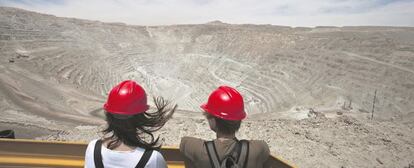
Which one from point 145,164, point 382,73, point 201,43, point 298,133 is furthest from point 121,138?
point 201,43

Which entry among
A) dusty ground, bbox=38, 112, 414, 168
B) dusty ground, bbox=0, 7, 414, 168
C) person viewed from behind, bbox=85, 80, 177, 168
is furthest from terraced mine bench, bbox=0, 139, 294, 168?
dusty ground, bbox=0, 7, 414, 168

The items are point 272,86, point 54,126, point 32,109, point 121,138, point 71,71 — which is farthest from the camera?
point 272,86

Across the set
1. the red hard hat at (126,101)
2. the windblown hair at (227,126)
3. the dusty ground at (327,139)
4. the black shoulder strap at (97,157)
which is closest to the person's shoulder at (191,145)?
the windblown hair at (227,126)

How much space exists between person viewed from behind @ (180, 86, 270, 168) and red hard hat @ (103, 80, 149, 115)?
1.54ft

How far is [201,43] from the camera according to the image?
3909 centimetres

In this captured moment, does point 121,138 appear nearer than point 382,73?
Yes

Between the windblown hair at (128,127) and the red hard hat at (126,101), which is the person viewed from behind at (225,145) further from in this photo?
the red hard hat at (126,101)

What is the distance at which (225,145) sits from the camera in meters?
2.35

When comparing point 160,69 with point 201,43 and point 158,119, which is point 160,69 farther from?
point 158,119

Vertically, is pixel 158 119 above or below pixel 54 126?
above

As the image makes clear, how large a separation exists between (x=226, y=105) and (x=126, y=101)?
74cm

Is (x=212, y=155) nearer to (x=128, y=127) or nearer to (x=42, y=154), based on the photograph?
(x=128, y=127)

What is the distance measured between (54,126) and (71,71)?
13032 millimetres

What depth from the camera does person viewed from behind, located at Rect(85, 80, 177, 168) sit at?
2.09 m
